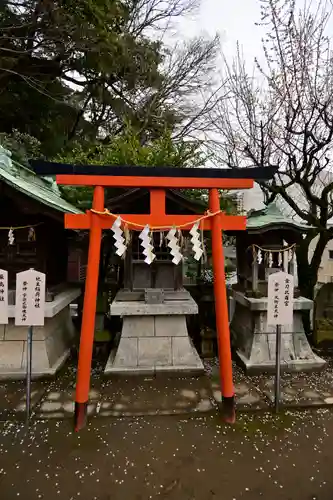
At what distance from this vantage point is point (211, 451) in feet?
13.0

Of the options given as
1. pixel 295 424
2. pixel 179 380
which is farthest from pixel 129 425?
pixel 295 424

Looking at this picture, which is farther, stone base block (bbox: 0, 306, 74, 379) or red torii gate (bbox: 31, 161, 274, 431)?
stone base block (bbox: 0, 306, 74, 379)

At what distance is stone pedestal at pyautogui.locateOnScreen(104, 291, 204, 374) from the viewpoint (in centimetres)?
621

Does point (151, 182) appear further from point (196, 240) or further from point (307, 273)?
point (307, 273)

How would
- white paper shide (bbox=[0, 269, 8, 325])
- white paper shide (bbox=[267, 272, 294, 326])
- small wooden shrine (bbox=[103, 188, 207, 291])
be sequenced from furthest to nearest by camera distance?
small wooden shrine (bbox=[103, 188, 207, 291])
white paper shide (bbox=[267, 272, 294, 326])
white paper shide (bbox=[0, 269, 8, 325])

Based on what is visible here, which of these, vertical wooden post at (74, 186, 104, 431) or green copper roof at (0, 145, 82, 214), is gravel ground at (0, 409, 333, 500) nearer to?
vertical wooden post at (74, 186, 104, 431)

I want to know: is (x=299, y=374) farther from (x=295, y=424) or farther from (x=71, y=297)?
(x=71, y=297)

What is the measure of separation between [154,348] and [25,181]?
15.0 ft

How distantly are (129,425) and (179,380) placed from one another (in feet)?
5.47

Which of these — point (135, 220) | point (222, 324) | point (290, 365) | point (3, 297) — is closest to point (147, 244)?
point (135, 220)

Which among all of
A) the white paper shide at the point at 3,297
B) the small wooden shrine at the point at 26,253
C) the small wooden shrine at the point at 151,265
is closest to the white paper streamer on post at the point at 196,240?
the small wooden shrine at the point at 151,265

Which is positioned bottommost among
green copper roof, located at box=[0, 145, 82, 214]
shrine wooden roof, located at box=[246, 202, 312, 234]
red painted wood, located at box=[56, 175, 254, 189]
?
shrine wooden roof, located at box=[246, 202, 312, 234]

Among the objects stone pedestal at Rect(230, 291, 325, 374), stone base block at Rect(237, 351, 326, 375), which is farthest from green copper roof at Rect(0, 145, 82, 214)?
stone base block at Rect(237, 351, 326, 375)

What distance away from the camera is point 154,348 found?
634 cm
